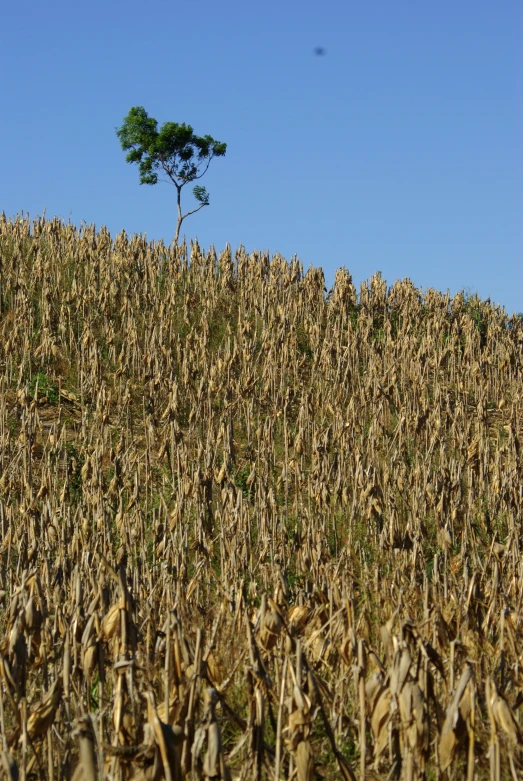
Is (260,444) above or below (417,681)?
above

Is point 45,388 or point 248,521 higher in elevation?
point 45,388

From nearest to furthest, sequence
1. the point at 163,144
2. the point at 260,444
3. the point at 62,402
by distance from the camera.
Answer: the point at 260,444
the point at 62,402
the point at 163,144

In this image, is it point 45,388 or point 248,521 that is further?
point 45,388

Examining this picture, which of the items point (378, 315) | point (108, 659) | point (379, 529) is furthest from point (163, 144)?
point (108, 659)

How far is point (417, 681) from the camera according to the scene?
104 inches

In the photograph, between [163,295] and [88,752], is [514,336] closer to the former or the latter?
[163,295]

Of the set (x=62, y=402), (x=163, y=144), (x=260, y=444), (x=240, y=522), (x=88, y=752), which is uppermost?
(x=163, y=144)

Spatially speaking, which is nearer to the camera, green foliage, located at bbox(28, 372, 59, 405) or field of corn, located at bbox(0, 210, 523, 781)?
field of corn, located at bbox(0, 210, 523, 781)

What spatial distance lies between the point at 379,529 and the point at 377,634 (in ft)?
6.51

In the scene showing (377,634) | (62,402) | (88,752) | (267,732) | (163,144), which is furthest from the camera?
(163,144)

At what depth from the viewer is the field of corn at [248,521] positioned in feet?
8.57

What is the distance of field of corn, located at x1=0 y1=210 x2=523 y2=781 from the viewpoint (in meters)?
2.61

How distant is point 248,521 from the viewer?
5359 mm

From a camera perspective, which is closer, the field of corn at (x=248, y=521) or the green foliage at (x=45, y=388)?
the field of corn at (x=248, y=521)
